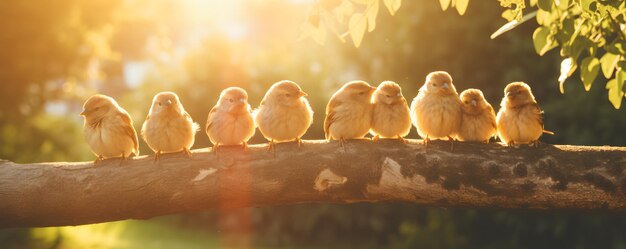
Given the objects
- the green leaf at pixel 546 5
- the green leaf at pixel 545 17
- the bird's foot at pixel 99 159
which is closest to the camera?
the green leaf at pixel 546 5

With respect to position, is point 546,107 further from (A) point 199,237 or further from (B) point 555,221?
(A) point 199,237

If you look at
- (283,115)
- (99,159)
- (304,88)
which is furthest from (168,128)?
(304,88)

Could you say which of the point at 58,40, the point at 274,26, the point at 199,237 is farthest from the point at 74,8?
the point at 274,26

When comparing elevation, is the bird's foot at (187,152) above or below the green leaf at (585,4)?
below

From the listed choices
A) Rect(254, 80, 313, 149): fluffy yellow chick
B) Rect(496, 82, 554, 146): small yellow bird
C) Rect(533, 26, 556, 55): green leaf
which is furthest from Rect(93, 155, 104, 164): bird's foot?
Rect(533, 26, 556, 55): green leaf

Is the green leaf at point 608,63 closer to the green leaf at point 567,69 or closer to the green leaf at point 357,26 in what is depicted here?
the green leaf at point 567,69

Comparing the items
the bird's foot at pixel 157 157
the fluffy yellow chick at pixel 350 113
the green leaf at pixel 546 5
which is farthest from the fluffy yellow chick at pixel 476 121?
the bird's foot at pixel 157 157

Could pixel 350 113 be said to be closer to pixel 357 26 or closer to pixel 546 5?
pixel 357 26

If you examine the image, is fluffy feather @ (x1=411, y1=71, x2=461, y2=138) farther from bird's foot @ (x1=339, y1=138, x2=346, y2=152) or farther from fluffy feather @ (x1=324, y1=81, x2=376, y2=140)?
bird's foot @ (x1=339, y1=138, x2=346, y2=152)
